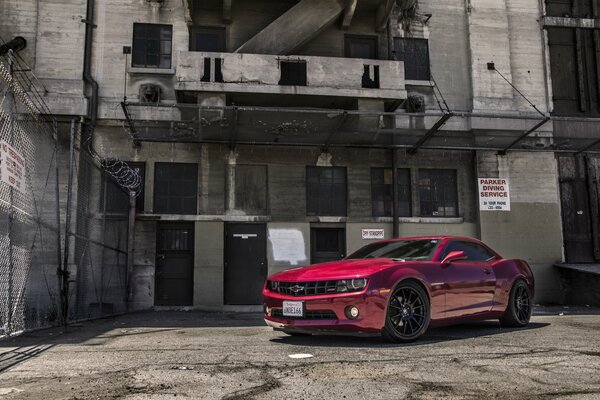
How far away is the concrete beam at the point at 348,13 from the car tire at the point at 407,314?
10.4 m

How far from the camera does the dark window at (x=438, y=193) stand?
1572 cm

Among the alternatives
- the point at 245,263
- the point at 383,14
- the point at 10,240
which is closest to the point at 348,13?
the point at 383,14

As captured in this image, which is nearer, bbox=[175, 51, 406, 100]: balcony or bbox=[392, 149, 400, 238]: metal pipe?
bbox=[175, 51, 406, 100]: balcony

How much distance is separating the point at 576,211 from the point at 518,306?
10.0 m

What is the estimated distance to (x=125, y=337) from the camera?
7.51 metres

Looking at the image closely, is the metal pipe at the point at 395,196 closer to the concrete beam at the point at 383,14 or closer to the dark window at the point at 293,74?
the dark window at the point at 293,74

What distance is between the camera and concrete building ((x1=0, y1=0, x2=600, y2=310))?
1400 cm

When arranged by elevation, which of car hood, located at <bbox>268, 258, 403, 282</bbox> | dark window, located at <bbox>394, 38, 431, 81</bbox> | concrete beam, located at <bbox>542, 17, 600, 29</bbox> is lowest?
car hood, located at <bbox>268, 258, 403, 282</bbox>

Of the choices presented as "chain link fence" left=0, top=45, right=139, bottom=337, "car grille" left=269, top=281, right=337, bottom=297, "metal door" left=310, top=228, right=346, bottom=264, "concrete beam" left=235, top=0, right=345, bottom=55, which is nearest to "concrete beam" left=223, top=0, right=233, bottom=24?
"concrete beam" left=235, top=0, right=345, bottom=55

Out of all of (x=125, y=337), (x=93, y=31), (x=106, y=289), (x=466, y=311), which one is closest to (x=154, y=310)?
(x=106, y=289)

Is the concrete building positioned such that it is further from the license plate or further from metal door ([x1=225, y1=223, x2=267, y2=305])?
the license plate

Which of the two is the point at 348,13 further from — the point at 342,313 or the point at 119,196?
the point at 342,313

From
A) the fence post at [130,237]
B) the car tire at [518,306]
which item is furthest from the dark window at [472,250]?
the fence post at [130,237]

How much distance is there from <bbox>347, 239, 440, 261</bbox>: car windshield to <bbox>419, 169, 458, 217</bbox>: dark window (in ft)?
27.2
